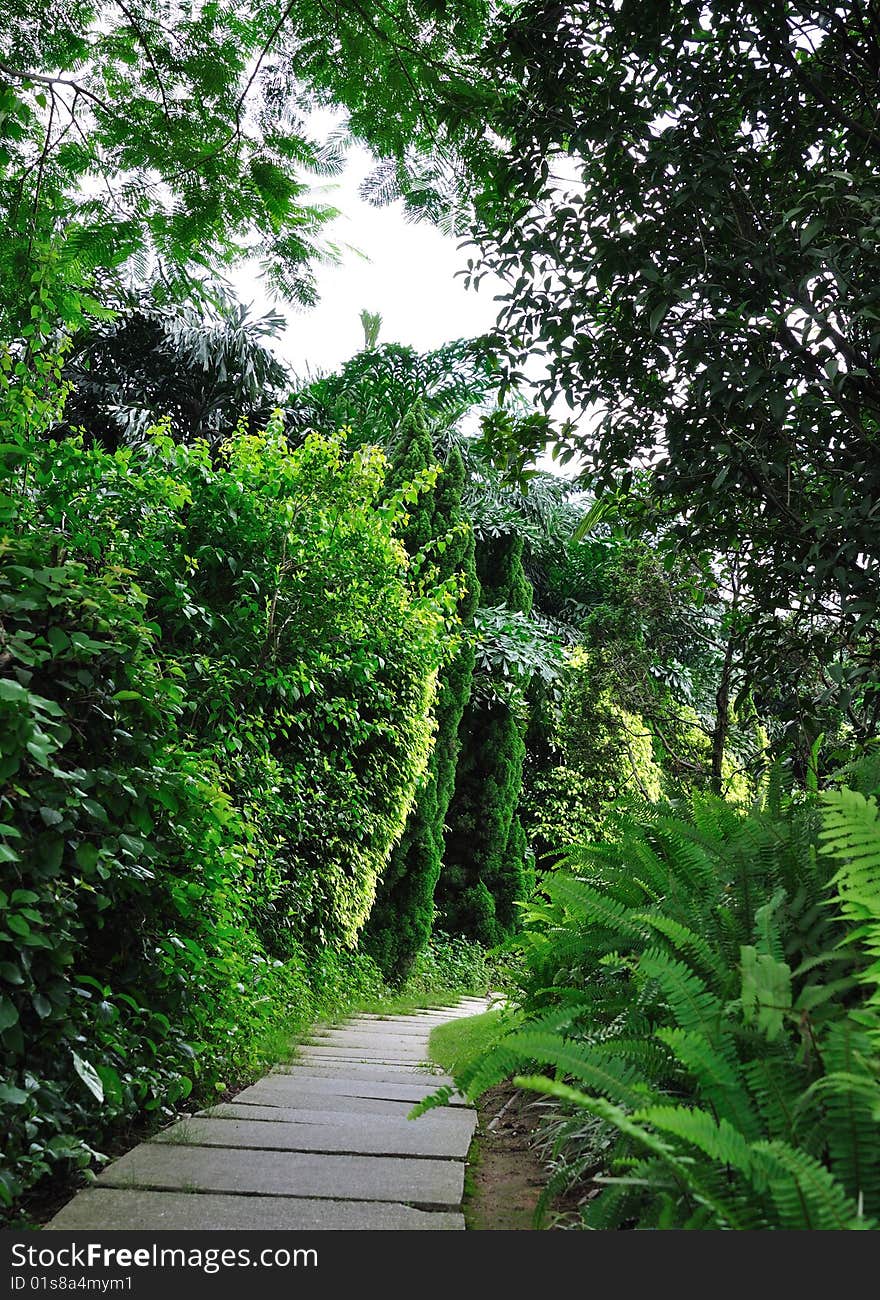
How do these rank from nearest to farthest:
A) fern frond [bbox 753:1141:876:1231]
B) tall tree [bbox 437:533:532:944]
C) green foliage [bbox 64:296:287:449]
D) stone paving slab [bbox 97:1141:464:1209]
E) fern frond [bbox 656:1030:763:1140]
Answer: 1. fern frond [bbox 753:1141:876:1231]
2. fern frond [bbox 656:1030:763:1140]
3. stone paving slab [bbox 97:1141:464:1209]
4. tall tree [bbox 437:533:532:944]
5. green foliage [bbox 64:296:287:449]

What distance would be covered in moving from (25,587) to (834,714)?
311cm

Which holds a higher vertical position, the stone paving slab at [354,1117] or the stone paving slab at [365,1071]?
the stone paving slab at [354,1117]

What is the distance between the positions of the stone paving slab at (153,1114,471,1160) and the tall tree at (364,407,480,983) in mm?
5095

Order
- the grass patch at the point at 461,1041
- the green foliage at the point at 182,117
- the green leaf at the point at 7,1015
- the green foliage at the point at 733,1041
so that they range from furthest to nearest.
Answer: the grass patch at the point at 461,1041
the green foliage at the point at 182,117
the green leaf at the point at 7,1015
the green foliage at the point at 733,1041

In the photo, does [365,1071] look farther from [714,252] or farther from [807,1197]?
[714,252]

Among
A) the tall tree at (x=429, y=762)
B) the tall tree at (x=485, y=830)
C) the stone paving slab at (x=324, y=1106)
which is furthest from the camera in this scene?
the tall tree at (x=485, y=830)

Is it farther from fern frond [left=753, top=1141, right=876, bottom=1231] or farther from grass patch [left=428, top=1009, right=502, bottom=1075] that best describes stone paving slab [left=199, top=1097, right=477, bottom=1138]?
fern frond [left=753, top=1141, right=876, bottom=1231]

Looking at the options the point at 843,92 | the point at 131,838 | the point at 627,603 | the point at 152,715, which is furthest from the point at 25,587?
the point at 627,603

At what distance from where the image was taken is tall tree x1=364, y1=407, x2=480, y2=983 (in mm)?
8031

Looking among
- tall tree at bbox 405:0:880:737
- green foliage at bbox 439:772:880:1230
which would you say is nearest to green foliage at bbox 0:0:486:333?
tall tree at bbox 405:0:880:737

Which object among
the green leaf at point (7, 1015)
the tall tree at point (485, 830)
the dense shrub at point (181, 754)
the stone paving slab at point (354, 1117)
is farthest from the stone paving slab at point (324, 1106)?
the tall tree at point (485, 830)

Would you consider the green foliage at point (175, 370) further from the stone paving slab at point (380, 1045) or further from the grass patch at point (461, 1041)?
the grass patch at point (461, 1041)

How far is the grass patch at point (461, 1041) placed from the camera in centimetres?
320

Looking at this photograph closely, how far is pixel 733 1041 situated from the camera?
1.55m
